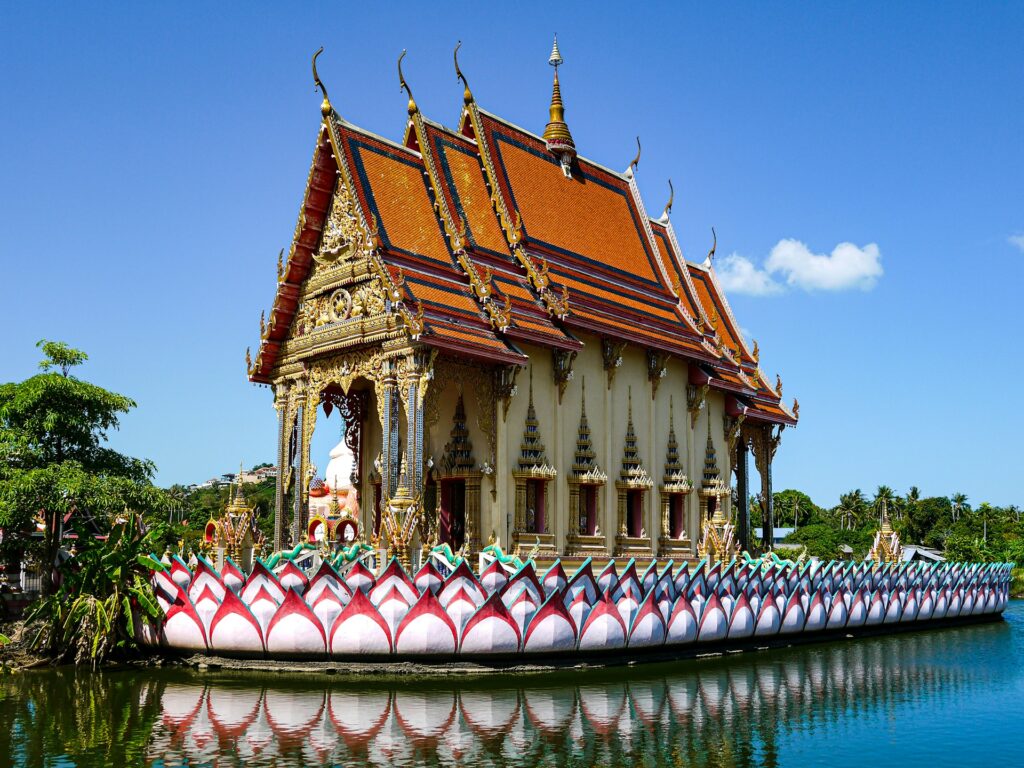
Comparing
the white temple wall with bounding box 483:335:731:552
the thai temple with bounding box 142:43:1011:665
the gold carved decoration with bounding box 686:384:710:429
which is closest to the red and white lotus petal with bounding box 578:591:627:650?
the thai temple with bounding box 142:43:1011:665

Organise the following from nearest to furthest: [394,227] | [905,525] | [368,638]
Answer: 1. [368,638]
2. [394,227]
3. [905,525]

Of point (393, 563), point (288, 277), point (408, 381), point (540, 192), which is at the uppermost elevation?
point (540, 192)

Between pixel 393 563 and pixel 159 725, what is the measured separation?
3165 mm

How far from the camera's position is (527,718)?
9102mm

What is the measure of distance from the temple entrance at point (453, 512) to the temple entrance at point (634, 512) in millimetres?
3694

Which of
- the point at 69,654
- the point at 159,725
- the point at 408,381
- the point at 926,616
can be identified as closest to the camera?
the point at 159,725

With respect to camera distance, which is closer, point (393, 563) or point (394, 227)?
point (393, 563)

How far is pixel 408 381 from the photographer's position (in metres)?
15.8

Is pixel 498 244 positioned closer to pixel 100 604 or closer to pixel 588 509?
pixel 588 509

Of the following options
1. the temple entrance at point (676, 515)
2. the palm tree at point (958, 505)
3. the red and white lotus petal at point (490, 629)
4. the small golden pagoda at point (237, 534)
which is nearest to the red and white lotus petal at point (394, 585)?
the red and white lotus petal at point (490, 629)

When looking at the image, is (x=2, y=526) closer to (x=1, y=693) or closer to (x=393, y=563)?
(x=1, y=693)

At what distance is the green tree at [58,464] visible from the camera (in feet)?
45.9

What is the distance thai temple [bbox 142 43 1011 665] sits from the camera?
11641mm

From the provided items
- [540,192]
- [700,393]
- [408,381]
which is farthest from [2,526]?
[700,393]
